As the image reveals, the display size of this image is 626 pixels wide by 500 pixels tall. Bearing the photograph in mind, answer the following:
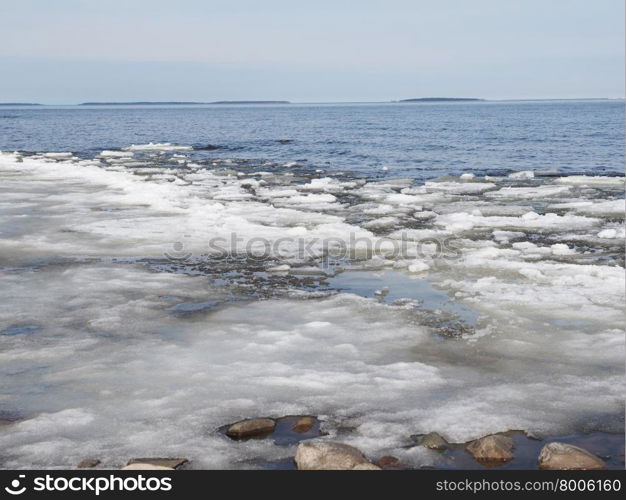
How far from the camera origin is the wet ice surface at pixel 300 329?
522 centimetres

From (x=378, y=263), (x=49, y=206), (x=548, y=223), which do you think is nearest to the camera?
(x=378, y=263)

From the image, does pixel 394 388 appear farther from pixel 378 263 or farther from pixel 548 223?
pixel 548 223

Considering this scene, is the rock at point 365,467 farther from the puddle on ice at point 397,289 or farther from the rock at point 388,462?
the puddle on ice at point 397,289

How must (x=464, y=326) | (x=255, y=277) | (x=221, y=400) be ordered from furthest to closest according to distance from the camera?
(x=255, y=277), (x=464, y=326), (x=221, y=400)

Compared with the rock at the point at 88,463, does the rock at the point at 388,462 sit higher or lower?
lower

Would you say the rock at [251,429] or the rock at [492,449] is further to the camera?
the rock at [251,429]

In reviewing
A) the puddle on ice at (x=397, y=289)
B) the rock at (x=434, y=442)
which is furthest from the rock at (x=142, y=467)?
the puddle on ice at (x=397, y=289)

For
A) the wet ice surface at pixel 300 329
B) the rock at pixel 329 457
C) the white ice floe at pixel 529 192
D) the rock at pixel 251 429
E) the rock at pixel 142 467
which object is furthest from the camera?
the white ice floe at pixel 529 192

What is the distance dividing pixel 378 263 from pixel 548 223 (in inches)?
190

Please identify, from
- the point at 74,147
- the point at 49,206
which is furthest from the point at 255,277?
the point at 74,147

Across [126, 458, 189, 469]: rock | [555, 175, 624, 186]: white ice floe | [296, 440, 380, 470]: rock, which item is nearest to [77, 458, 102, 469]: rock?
[126, 458, 189, 469]: rock

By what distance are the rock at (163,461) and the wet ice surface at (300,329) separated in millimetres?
110

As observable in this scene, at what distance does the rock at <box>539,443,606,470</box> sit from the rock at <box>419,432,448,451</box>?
0.66m
